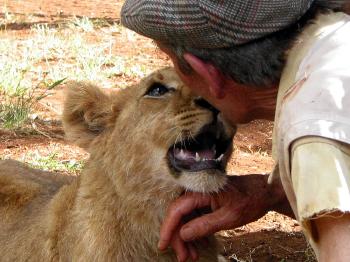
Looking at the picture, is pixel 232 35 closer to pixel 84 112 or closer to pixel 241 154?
pixel 84 112

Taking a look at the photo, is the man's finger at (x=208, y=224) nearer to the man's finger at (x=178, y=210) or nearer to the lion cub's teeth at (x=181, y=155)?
the man's finger at (x=178, y=210)

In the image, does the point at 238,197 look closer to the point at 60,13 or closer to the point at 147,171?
the point at 147,171

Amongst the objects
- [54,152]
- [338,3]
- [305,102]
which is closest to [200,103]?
[338,3]

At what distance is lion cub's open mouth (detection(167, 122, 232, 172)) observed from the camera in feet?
9.78

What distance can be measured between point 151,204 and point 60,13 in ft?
21.9

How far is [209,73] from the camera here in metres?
2.51

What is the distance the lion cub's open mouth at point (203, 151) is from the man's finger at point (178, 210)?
0.11 m

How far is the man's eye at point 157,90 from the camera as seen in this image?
3.22 metres

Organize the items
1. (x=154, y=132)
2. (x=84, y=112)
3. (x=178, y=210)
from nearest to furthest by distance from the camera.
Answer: (x=178, y=210), (x=154, y=132), (x=84, y=112)

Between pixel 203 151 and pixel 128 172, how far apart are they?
353 mm

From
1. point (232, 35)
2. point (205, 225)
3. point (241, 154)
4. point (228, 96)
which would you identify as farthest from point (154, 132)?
point (241, 154)

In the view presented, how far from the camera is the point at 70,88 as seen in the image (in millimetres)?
3602

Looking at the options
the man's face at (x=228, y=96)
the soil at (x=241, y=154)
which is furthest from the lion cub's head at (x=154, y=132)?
the soil at (x=241, y=154)

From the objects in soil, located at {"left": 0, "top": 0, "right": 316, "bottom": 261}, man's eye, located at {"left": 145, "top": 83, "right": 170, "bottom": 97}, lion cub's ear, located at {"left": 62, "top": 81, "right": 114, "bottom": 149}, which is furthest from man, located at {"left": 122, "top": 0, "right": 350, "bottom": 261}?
soil, located at {"left": 0, "top": 0, "right": 316, "bottom": 261}
